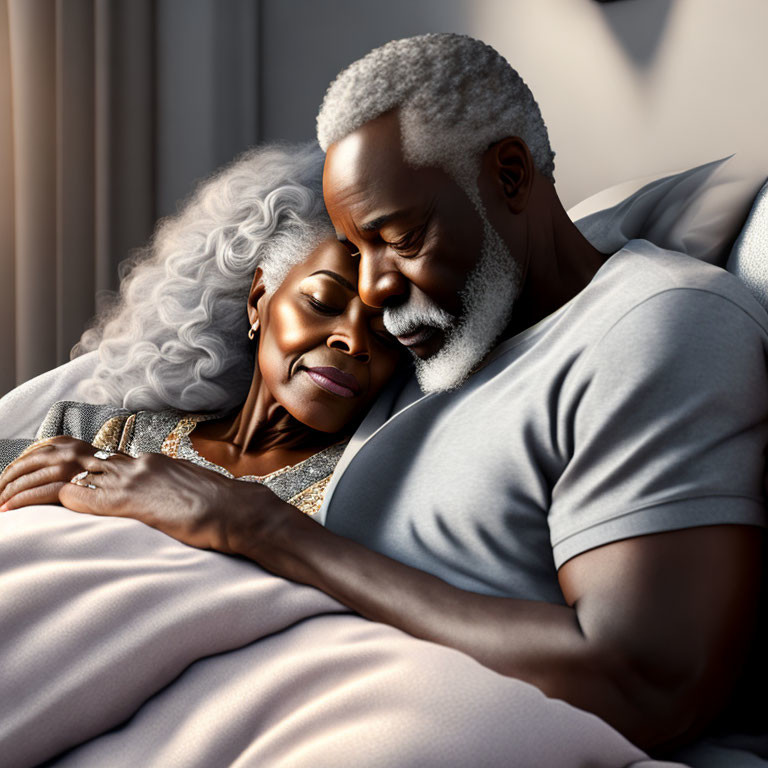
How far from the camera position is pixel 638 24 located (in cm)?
160

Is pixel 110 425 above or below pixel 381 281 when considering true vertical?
below

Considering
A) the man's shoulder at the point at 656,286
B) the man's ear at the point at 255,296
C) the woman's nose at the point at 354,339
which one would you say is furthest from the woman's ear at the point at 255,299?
the man's shoulder at the point at 656,286

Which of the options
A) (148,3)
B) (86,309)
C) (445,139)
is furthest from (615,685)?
(148,3)

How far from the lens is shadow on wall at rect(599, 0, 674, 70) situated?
1568 millimetres

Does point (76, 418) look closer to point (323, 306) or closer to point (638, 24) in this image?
point (323, 306)

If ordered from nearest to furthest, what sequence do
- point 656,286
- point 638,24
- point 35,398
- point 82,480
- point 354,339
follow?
point 656,286 → point 82,480 → point 354,339 → point 638,24 → point 35,398

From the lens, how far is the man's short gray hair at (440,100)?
3.41 ft

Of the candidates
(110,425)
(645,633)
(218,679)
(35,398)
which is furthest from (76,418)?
(645,633)

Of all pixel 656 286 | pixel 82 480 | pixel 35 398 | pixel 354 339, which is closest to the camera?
pixel 656 286

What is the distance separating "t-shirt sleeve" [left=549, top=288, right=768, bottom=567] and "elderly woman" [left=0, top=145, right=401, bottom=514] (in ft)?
1.64

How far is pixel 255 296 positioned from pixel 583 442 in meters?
0.82

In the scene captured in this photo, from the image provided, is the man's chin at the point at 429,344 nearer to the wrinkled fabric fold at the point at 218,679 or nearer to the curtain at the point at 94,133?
the wrinkled fabric fold at the point at 218,679

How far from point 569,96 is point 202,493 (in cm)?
111

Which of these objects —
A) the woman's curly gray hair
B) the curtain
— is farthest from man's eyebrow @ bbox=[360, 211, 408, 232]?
the curtain
